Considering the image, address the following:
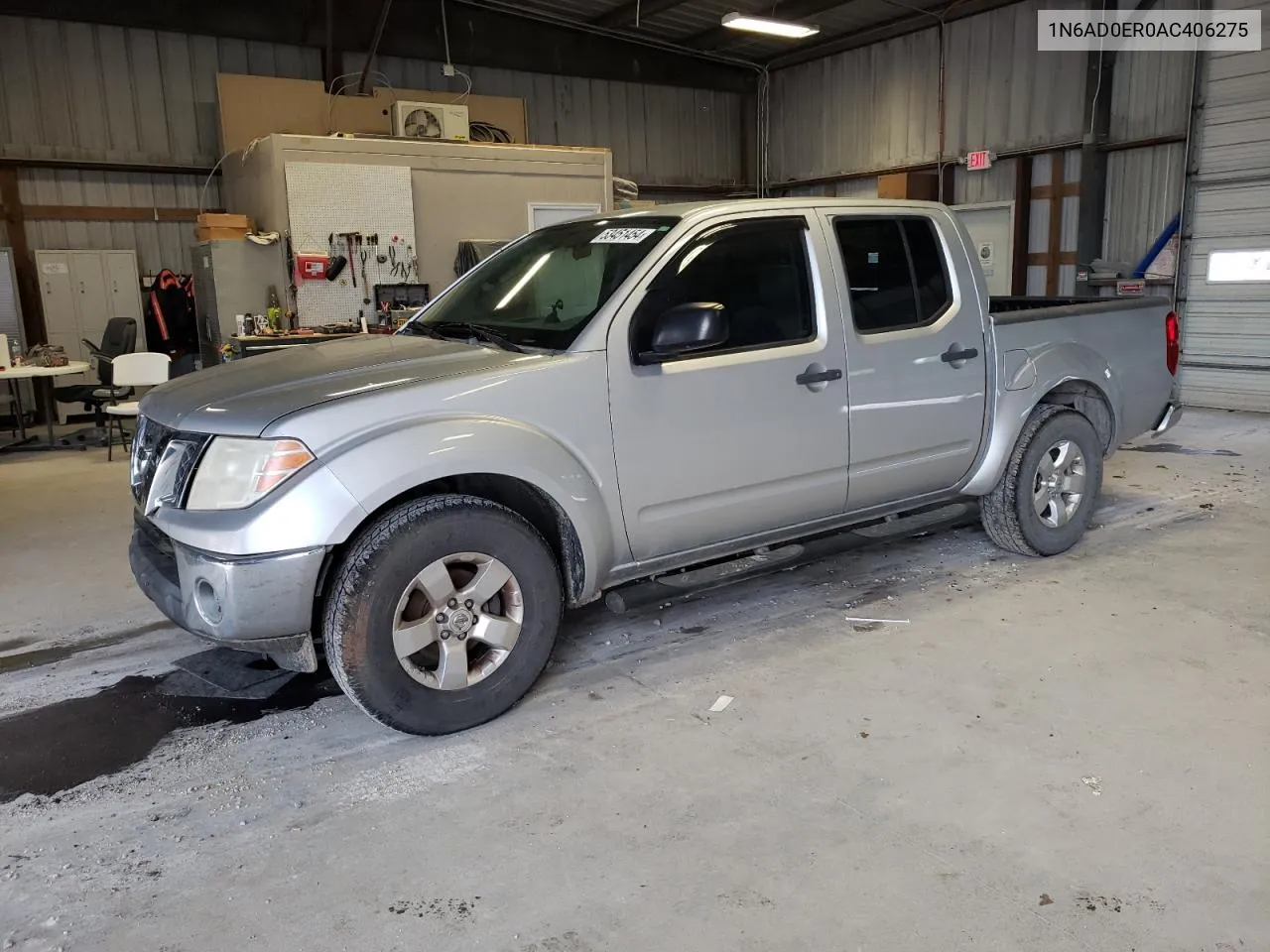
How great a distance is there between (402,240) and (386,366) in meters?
6.74

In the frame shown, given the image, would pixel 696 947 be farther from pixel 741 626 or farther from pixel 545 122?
Result: pixel 545 122

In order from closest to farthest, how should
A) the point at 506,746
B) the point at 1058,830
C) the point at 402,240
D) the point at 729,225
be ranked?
the point at 1058,830, the point at 506,746, the point at 729,225, the point at 402,240

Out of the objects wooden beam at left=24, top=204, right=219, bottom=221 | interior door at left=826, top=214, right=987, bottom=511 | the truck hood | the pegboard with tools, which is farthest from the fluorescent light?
the truck hood

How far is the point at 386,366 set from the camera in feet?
10.2

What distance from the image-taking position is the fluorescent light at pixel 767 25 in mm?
11398

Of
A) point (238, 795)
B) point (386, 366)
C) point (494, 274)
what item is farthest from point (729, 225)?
point (238, 795)

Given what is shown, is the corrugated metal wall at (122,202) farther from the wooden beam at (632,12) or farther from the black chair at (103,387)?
the wooden beam at (632,12)

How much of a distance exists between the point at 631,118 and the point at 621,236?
12171 mm

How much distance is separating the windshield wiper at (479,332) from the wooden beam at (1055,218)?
1056 centimetres

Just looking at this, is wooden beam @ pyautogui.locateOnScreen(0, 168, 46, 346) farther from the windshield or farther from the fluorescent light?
the windshield

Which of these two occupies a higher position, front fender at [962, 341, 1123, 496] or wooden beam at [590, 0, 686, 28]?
wooden beam at [590, 0, 686, 28]

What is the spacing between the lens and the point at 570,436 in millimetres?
3117

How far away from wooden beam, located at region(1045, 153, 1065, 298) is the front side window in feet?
32.2

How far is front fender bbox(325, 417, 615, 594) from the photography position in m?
2.76
